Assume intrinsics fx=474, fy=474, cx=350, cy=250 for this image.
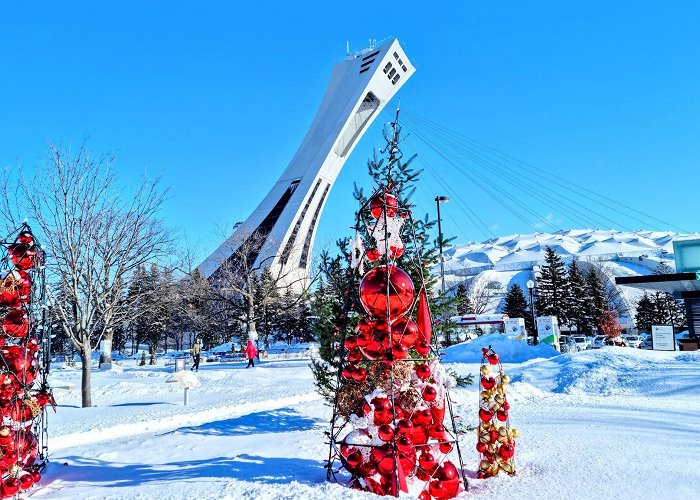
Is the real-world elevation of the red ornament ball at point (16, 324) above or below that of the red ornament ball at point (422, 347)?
above

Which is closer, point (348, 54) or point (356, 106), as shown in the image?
point (356, 106)

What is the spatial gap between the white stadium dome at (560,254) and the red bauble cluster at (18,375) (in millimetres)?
60000

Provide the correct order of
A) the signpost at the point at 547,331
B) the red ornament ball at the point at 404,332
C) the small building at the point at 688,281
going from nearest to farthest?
the red ornament ball at the point at 404,332 < the small building at the point at 688,281 < the signpost at the point at 547,331

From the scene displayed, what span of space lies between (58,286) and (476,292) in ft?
172

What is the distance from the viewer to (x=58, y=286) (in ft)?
44.4

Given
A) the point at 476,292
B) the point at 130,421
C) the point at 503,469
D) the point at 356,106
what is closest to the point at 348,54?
the point at 356,106

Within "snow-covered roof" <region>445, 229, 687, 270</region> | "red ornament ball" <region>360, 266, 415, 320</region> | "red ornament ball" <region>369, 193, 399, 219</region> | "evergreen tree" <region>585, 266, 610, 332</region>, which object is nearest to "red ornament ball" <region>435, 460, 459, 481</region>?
"red ornament ball" <region>360, 266, 415, 320</region>

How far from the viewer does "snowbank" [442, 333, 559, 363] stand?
770 inches

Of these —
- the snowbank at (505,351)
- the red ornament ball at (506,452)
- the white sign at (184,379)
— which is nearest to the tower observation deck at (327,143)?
the snowbank at (505,351)

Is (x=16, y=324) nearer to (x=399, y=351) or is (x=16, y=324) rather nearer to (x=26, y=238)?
(x=26, y=238)

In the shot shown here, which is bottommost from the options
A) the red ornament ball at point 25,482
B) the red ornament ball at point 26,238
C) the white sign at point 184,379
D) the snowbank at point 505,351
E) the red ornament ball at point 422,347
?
the snowbank at point 505,351

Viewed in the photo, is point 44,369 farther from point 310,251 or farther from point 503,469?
point 310,251

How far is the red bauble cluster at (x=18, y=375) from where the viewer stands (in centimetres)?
402

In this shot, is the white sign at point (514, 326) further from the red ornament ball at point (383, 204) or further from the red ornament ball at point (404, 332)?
the red ornament ball at point (404, 332)
